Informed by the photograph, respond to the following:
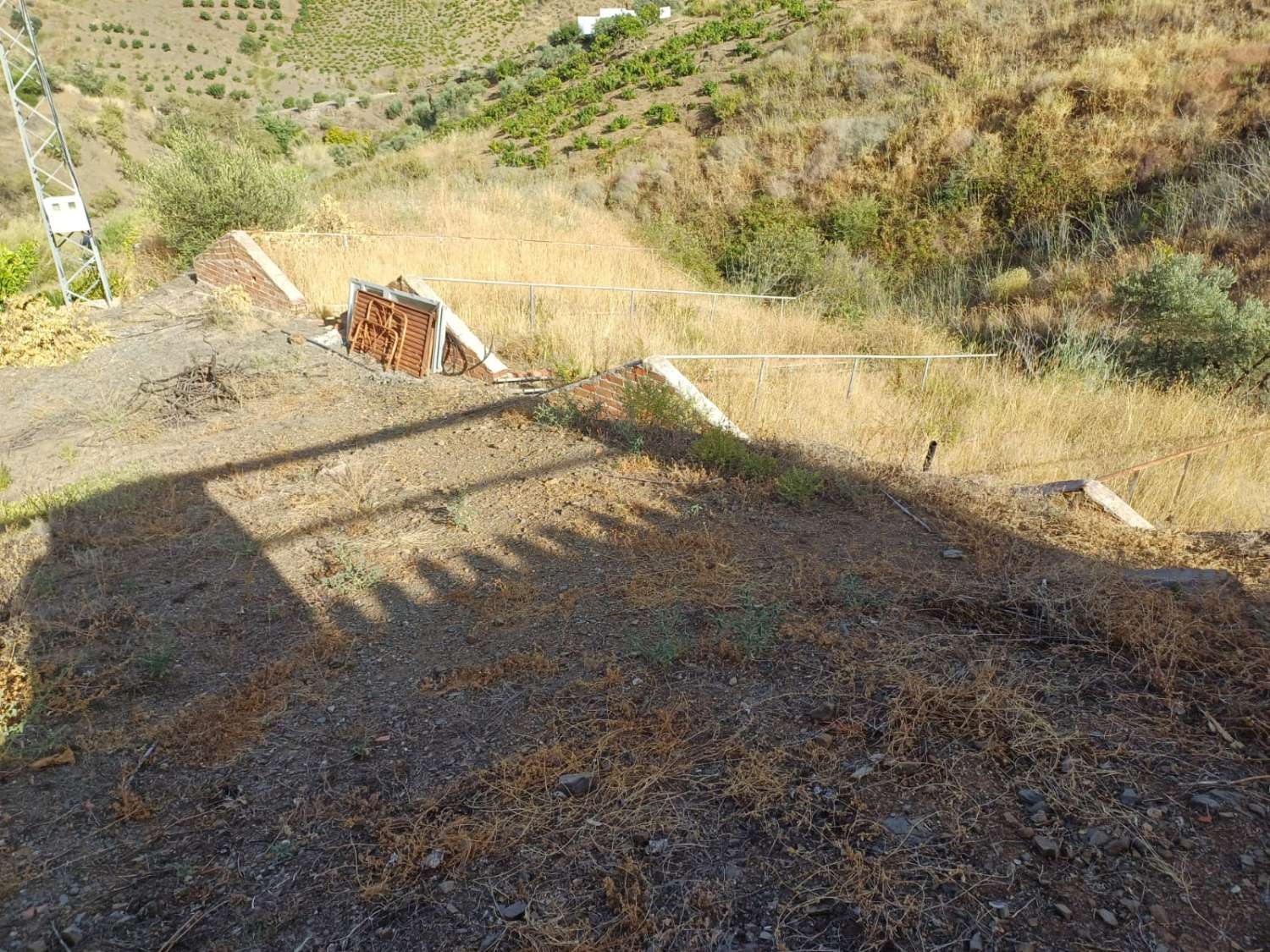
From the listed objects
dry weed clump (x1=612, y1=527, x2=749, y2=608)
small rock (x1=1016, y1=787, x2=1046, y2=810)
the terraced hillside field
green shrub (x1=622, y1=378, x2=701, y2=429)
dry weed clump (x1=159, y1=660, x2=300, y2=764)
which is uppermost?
the terraced hillside field

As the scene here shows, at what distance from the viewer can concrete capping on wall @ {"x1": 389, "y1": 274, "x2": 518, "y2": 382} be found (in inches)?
328

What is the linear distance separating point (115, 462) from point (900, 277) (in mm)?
12873

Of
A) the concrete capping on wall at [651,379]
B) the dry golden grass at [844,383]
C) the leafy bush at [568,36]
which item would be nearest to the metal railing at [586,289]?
the dry golden grass at [844,383]

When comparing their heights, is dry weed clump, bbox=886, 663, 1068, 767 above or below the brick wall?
below

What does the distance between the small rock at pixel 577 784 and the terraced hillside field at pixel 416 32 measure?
52.7 m

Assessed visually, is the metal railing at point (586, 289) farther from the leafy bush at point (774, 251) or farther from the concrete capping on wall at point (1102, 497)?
the concrete capping on wall at point (1102, 497)

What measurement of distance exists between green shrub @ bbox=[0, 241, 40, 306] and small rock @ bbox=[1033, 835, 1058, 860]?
18.5m

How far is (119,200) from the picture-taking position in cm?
3141

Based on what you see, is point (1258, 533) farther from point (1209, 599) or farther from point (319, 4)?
point (319, 4)

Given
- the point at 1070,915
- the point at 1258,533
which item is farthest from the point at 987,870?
the point at 1258,533

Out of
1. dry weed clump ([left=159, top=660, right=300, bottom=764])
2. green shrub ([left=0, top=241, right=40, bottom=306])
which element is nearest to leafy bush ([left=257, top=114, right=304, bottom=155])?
green shrub ([left=0, top=241, right=40, bottom=306])

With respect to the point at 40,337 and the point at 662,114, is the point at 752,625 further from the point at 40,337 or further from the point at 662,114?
the point at 662,114

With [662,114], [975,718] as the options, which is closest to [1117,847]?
[975,718]

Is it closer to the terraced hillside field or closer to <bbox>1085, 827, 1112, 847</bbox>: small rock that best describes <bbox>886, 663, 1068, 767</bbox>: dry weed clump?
<bbox>1085, 827, 1112, 847</bbox>: small rock
